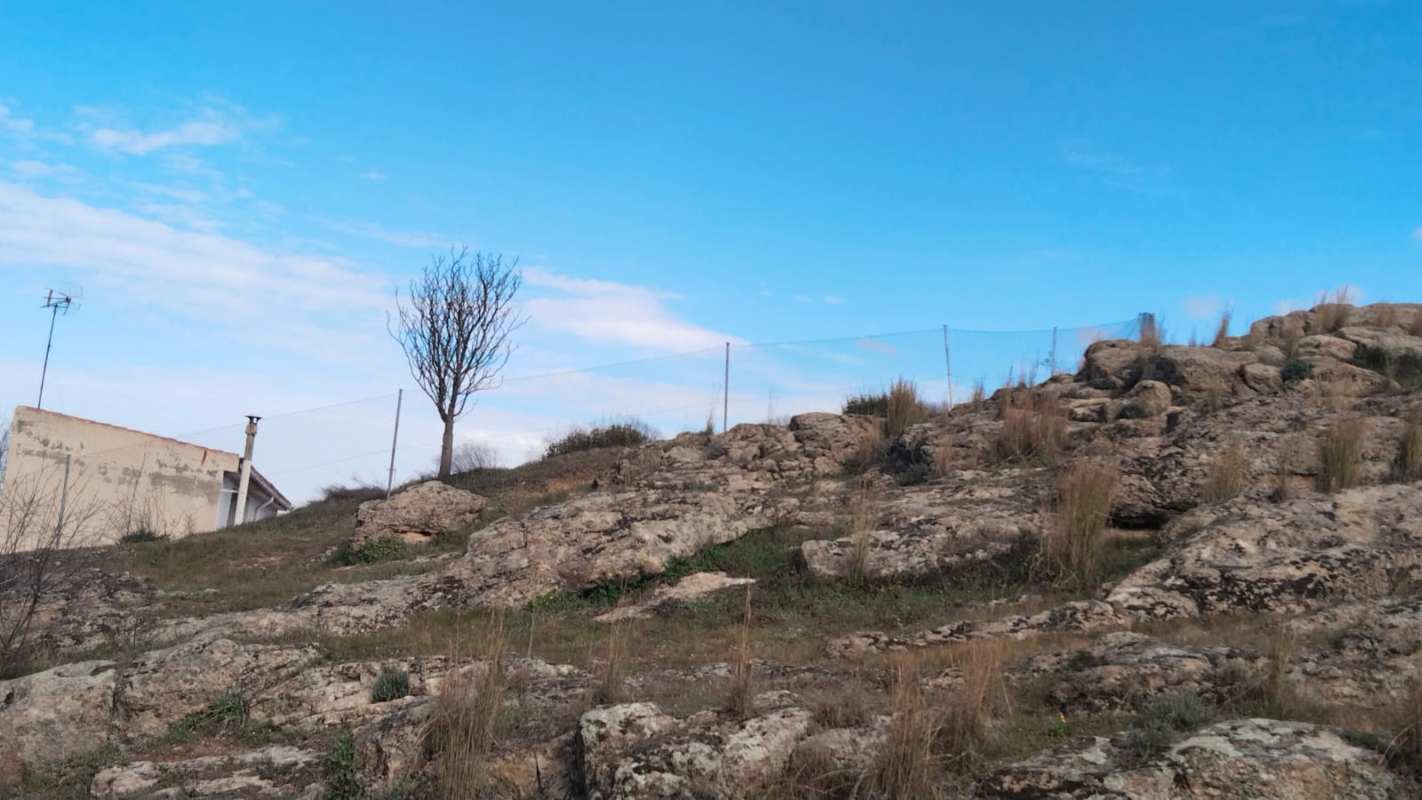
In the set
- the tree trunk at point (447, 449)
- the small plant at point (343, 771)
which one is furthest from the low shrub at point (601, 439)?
the small plant at point (343, 771)

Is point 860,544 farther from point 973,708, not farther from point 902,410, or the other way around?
point 902,410

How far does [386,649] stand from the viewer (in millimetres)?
8070

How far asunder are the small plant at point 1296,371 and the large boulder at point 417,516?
11.7 meters

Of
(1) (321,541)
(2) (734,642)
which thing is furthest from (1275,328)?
(1) (321,541)

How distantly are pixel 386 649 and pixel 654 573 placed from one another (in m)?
2.82

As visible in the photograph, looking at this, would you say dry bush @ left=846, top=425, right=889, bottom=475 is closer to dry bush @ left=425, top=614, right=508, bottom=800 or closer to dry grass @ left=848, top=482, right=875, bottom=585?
dry grass @ left=848, top=482, right=875, bottom=585

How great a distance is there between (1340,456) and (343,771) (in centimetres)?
885

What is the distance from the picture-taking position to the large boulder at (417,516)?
14.8 metres

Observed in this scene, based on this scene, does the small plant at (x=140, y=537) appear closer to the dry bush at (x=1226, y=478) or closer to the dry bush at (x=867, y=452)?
the dry bush at (x=867, y=452)

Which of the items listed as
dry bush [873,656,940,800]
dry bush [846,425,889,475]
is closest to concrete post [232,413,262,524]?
dry bush [846,425,889,475]

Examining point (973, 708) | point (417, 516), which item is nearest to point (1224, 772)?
point (973, 708)

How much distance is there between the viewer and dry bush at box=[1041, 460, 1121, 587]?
27.4ft

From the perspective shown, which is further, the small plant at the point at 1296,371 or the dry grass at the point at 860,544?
the small plant at the point at 1296,371

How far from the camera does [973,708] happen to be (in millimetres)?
4707
